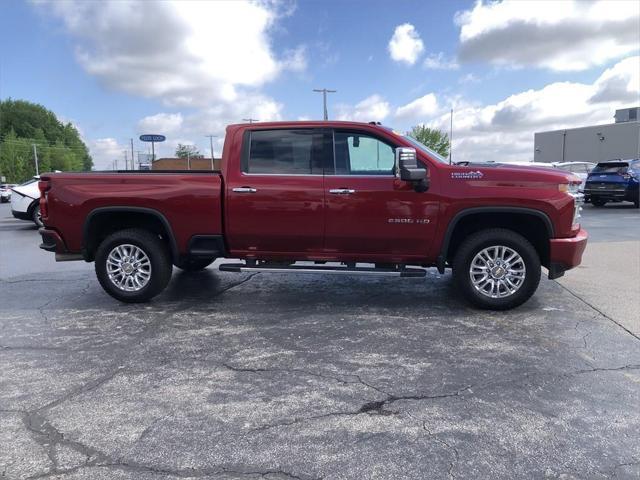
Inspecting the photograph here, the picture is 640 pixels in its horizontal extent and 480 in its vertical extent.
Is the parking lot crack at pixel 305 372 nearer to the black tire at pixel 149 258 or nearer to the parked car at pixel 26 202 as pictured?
the black tire at pixel 149 258

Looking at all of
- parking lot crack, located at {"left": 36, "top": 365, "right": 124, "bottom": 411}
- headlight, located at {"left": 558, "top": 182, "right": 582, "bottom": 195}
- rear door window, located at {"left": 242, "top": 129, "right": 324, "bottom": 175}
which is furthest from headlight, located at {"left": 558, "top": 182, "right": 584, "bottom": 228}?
parking lot crack, located at {"left": 36, "top": 365, "right": 124, "bottom": 411}

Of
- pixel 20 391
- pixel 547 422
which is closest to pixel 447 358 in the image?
pixel 547 422

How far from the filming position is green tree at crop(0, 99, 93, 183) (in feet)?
275

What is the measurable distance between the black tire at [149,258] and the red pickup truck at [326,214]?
0.04 feet

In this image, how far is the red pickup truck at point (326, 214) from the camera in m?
5.40

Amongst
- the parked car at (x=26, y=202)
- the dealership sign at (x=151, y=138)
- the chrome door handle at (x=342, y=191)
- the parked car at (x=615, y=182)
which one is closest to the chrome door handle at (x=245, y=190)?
the chrome door handle at (x=342, y=191)

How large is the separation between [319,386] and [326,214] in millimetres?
2301

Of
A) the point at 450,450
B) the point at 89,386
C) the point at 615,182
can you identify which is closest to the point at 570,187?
the point at 450,450

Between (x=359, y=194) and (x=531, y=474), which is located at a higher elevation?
(x=359, y=194)

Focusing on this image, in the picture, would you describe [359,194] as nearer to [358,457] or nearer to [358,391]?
[358,391]

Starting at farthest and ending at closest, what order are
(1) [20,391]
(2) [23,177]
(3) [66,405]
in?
1. (2) [23,177]
2. (1) [20,391]
3. (3) [66,405]

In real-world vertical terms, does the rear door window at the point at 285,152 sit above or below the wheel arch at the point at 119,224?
above

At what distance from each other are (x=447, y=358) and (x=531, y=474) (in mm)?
1612

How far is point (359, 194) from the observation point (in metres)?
5.53
